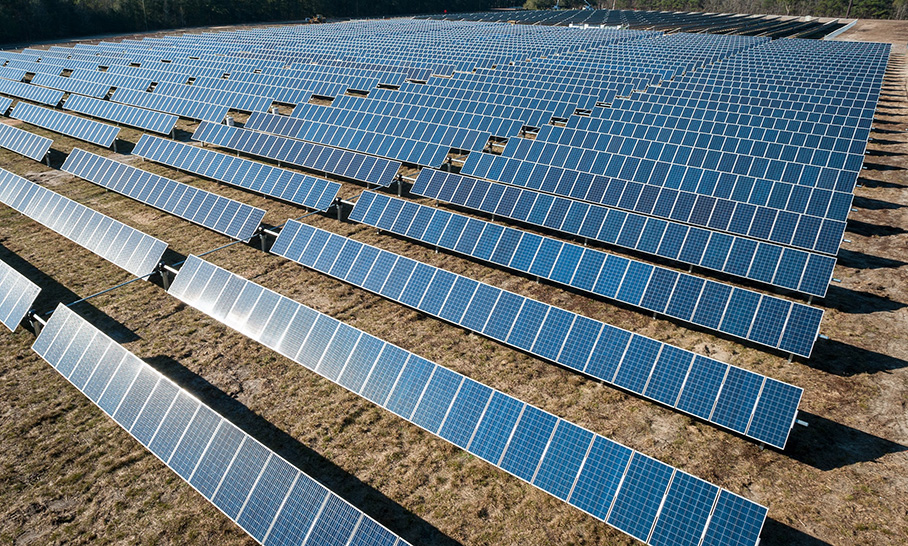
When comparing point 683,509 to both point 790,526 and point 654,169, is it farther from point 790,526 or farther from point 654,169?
point 654,169

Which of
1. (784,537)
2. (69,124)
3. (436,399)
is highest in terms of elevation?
(69,124)

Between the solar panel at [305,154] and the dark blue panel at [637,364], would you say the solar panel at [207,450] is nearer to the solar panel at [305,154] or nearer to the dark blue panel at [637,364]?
the dark blue panel at [637,364]

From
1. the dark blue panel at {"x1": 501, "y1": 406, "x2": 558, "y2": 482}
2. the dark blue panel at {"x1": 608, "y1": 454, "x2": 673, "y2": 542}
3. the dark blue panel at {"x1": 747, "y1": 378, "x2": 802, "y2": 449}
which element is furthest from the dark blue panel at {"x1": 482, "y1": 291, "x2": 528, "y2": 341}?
the dark blue panel at {"x1": 747, "y1": 378, "x2": 802, "y2": 449}

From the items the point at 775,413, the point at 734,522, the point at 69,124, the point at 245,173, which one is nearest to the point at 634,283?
the point at 775,413

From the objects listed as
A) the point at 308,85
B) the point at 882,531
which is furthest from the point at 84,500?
the point at 308,85

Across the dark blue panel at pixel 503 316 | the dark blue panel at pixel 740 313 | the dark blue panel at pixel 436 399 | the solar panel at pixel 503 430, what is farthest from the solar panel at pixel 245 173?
the dark blue panel at pixel 740 313

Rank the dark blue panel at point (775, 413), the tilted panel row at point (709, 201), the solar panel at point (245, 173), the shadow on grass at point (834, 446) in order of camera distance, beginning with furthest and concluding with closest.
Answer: the solar panel at point (245, 173), the tilted panel row at point (709, 201), the shadow on grass at point (834, 446), the dark blue panel at point (775, 413)

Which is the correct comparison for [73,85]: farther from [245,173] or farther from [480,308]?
[480,308]
